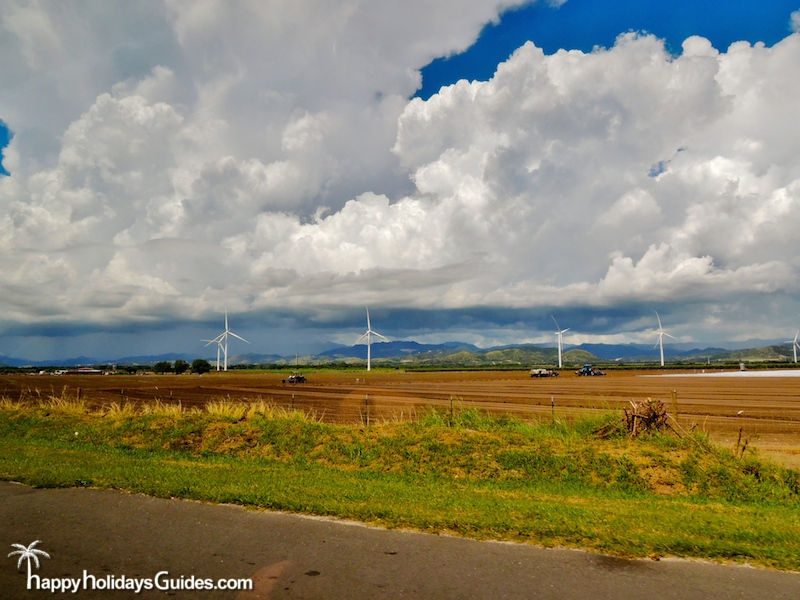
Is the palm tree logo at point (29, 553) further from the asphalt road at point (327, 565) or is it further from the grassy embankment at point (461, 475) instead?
the grassy embankment at point (461, 475)

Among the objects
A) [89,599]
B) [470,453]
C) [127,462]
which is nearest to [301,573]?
[89,599]

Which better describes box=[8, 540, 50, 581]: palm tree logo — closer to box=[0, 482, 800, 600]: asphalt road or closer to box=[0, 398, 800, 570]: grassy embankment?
box=[0, 482, 800, 600]: asphalt road

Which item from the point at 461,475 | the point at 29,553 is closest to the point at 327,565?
the point at 29,553

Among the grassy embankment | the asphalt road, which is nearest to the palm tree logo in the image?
the asphalt road

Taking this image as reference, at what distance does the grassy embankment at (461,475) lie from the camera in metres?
9.29

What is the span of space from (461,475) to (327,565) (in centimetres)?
807

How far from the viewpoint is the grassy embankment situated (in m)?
9.29

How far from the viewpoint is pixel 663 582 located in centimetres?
703

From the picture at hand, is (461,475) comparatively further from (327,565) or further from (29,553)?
(29,553)

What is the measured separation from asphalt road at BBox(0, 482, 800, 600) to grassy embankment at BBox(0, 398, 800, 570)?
2.70ft

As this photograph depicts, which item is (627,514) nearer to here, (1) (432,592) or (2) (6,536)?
(1) (432,592)

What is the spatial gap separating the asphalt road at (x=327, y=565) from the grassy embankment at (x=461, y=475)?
2.70 feet

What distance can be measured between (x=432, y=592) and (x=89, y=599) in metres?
3.98

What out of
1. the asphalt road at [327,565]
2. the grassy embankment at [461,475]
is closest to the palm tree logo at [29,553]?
the asphalt road at [327,565]
